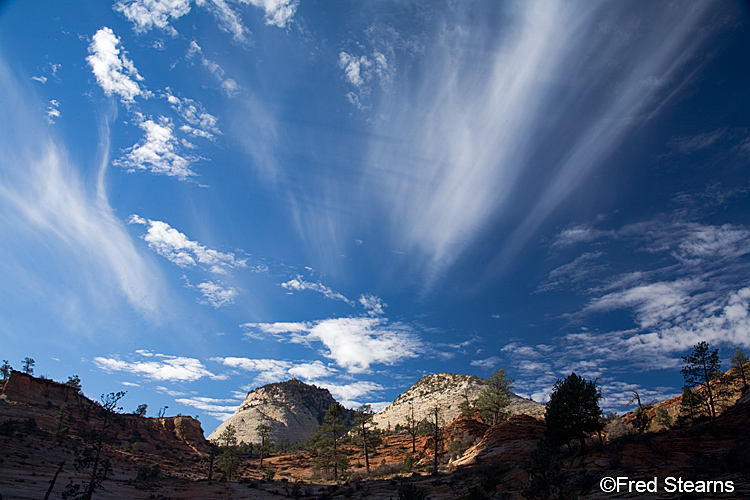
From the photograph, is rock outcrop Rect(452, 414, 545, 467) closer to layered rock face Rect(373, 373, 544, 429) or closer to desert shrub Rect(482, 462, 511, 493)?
desert shrub Rect(482, 462, 511, 493)

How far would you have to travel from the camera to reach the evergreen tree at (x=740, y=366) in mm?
Answer: 54138

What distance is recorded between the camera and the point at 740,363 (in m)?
56.9

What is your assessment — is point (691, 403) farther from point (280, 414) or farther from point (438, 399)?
point (280, 414)

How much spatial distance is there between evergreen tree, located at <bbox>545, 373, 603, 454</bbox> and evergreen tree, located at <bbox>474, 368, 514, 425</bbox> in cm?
2567

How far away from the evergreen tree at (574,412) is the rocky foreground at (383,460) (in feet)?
7.16

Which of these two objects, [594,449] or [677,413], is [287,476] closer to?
[594,449]

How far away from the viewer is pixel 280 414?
157m

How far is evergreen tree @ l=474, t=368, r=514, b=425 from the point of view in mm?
63250

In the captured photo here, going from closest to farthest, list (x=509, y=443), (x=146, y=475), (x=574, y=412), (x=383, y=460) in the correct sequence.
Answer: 1. (x=574, y=412)
2. (x=509, y=443)
3. (x=146, y=475)
4. (x=383, y=460)

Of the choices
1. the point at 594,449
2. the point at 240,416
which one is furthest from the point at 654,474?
the point at 240,416

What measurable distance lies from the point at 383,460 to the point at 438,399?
203 feet

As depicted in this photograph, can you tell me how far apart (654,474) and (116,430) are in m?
98.9

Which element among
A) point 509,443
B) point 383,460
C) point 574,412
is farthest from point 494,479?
point 383,460

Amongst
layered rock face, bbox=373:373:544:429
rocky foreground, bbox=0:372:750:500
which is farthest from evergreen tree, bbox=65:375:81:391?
layered rock face, bbox=373:373:544:429
